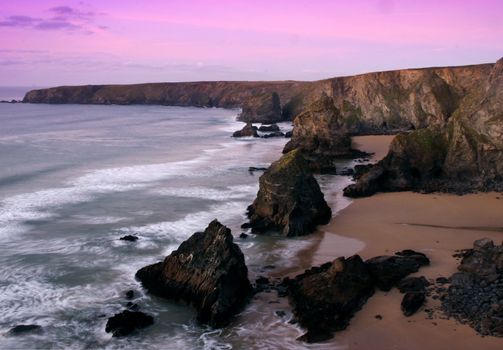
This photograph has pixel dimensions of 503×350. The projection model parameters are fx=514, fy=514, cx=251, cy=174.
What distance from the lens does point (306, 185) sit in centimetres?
2227

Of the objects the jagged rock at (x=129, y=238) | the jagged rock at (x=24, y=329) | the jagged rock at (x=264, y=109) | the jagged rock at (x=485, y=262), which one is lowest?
the jagged rock at (x=24, y=329)

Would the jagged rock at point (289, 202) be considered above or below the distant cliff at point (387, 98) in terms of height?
below

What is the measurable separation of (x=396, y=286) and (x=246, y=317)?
4443mm

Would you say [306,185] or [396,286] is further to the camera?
[306,185]

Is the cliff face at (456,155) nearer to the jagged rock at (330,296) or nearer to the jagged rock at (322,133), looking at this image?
the jagged rock at (322,133)

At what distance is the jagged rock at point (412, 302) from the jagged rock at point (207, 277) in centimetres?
445

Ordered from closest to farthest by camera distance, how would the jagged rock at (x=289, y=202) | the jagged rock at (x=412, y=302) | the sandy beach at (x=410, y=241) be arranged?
the sandy beach at (x=410, y=241) → the jagged rock at (x=412, y=302) → the jagged rock at (x=289, y=202)

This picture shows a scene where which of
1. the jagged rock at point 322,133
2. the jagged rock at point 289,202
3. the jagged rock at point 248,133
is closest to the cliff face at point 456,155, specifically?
the jagged rock at point 289,202

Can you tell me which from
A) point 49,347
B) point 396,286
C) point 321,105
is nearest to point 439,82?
point 321,105

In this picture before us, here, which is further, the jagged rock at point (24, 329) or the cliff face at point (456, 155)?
the cliff face at point (456, 155)

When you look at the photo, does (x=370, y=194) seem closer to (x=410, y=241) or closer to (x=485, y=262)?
(x=410, y=241)

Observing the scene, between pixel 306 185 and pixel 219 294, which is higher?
pixel 306 185

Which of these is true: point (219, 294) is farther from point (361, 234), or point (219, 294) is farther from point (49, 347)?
point (361, 234)

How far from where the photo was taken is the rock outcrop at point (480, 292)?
40.4 ft
